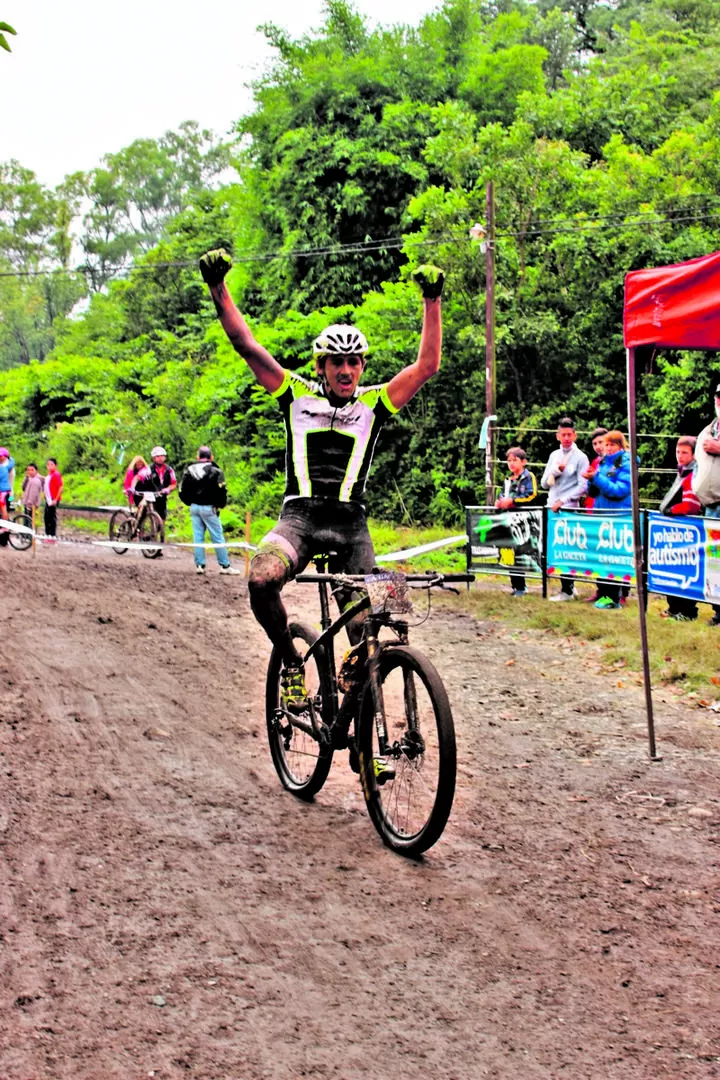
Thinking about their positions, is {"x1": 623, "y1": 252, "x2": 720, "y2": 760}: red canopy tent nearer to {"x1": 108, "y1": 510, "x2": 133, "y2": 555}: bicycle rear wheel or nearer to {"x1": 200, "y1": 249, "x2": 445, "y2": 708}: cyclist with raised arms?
{"x1": 200, "y1": 249, "x2": 445, "y2": 708}: cyclist with raised arms

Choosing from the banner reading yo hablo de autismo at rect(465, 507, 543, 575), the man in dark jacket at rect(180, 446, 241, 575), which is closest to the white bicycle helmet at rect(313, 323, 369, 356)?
the banner reading yo hablo de autismo at rect(465, 507, 543, 575)

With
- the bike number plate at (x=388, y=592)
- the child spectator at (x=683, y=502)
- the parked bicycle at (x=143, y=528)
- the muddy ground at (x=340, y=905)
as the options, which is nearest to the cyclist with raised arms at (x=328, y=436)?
the bike number plate at (x=388, y=592)

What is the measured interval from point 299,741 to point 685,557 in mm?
5051

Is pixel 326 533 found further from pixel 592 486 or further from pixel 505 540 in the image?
pixel 505 540

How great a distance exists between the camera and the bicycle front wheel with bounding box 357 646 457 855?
4.69 metres

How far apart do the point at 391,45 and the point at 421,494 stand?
53.5 feet

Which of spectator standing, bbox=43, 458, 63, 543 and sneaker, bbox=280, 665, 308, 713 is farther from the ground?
spectator standing, bbox=43, 458, 63, 543

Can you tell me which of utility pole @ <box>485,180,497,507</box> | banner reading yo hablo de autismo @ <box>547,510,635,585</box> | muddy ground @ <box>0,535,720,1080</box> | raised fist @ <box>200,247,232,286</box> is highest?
utility pole @ <box>485,180,497,507</box>

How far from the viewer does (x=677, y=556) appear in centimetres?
993

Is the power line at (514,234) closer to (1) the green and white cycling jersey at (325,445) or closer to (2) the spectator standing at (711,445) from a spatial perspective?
(2) the spectator standing at (711,445)

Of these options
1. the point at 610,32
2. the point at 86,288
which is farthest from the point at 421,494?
the point at 86,288

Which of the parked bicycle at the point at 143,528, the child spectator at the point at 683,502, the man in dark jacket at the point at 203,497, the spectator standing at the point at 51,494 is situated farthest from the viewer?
the spectator standing at the point at 51,494

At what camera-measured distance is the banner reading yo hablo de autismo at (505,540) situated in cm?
1442

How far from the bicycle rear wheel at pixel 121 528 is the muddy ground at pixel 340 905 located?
13.7 meters
